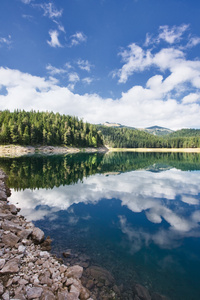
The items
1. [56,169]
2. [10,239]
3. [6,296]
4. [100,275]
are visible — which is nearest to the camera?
[6,296]

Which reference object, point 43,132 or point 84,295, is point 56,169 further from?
point 43,132

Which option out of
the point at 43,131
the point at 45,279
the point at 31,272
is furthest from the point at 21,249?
the point at 43,131

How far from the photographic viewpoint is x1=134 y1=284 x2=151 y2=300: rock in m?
5.72

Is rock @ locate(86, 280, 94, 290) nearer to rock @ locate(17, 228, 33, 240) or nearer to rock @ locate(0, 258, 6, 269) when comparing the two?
rock @ locate(0, 258, 6, 269)

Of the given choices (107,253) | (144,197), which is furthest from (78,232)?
(144,197)

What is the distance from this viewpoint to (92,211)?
13234mm

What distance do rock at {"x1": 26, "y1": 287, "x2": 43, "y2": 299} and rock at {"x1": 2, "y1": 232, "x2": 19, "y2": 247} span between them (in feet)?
9.13

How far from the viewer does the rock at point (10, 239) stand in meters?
7.01

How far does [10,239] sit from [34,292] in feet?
10.7

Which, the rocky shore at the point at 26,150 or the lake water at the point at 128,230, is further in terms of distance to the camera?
the rocky shore at the point at 26,150

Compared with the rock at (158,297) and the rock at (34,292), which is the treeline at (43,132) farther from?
the rock at (158,297)

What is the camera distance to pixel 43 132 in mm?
89562

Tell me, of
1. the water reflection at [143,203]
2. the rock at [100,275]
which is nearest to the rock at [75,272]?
the rock at [100,275]

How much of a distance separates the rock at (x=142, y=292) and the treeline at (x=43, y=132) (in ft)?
275
